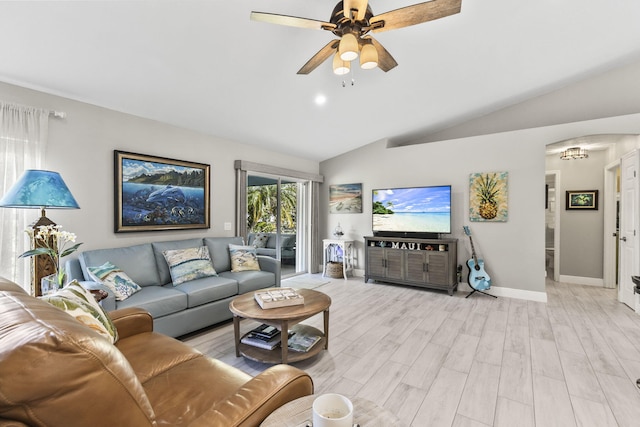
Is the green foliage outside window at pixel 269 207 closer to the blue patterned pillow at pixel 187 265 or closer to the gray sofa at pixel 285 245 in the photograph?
the gray sofa at pixel 285 245

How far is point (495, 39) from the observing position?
296 centimetres

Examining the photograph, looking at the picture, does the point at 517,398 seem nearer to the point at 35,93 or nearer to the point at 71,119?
the point at 71,119

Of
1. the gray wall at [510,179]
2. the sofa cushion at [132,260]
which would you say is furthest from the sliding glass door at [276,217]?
the gray wall at [510,179]

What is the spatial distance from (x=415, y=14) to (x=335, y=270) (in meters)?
4.46

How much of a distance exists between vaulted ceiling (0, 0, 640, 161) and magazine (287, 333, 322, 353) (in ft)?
8.47

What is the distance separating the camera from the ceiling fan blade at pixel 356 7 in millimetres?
1763

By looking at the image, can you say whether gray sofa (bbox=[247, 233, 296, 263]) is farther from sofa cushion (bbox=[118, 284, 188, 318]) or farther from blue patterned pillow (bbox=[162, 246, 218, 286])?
sofa cushion (bbox=[118, 284, 188, 318])

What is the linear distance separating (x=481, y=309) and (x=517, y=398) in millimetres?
1988

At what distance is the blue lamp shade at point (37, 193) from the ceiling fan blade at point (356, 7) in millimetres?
2388

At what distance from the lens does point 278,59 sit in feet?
9.16

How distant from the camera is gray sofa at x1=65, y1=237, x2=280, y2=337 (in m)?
2.59

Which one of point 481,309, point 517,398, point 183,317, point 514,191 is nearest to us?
point 517,398

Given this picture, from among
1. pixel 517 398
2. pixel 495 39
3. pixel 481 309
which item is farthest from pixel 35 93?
pixel 481 309

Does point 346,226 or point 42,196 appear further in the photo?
point 346,226
